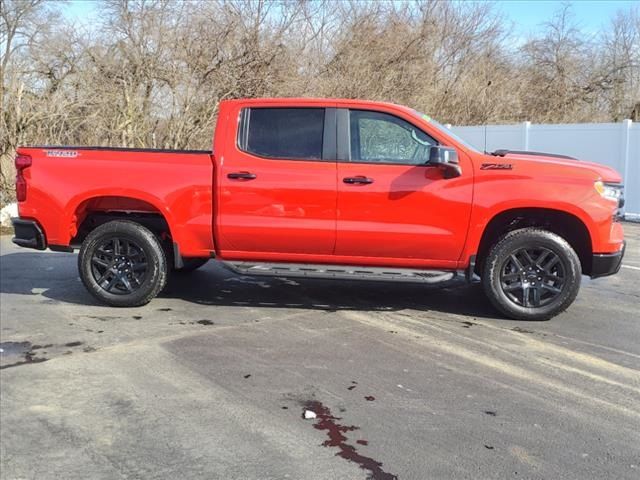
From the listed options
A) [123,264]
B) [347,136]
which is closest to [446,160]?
[347,136]

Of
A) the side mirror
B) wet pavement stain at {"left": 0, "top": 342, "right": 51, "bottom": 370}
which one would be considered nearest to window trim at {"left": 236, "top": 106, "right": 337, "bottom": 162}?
the side mirror

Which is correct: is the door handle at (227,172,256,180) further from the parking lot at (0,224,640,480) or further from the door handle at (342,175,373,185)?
the parking lot at (0,224,640,480)

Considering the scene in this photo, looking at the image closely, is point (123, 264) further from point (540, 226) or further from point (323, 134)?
point (540, 226)

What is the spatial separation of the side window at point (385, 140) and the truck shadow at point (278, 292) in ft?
5.04

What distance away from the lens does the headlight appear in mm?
5441

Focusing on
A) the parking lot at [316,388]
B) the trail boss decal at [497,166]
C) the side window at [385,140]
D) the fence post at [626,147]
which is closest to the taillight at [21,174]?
the parking lot at [316,388]

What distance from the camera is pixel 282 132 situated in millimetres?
5852

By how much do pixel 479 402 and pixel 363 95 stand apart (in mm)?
17565

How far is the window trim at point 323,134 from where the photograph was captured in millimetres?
5727

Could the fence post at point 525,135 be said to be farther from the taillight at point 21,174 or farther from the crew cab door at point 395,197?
the taillight at point 21,174

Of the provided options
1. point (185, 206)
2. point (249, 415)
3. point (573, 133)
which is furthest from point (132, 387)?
point (573, 133)

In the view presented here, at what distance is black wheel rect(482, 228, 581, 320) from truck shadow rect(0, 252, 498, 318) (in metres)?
0.36

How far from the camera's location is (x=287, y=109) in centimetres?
590

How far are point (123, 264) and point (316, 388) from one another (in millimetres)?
2911
